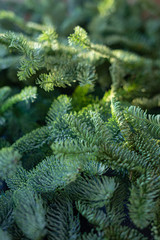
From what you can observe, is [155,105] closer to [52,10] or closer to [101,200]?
[101,200]

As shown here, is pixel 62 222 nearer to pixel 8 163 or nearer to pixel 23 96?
pixel 8 163

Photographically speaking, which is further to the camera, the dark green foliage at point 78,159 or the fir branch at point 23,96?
the fir branch at point 23,96

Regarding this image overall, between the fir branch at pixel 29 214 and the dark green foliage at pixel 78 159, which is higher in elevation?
the dark green foliage at pixel 78 159

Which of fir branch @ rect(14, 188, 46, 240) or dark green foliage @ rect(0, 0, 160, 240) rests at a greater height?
dark green foliage @ rect(0, 0, 160, 240)

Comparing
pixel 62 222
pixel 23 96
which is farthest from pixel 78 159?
pixel 23 96

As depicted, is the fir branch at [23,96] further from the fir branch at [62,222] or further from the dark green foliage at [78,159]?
the fir branch at [62,222]

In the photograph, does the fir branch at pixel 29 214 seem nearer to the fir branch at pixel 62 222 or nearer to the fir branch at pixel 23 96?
the fir branch at pixel 62 222

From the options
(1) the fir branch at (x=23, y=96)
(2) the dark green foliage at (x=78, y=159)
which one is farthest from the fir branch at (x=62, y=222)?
(1) the fir branch at (x=23, y=96)

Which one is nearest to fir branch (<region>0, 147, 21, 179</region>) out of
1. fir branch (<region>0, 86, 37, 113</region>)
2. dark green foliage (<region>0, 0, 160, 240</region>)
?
dark green foliage (<region>0, 0, 160, 240</region>)

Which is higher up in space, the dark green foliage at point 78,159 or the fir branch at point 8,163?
the dark green foliage at point 78,159

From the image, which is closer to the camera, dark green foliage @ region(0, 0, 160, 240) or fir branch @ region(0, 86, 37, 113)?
dark green foliage @ region(0, 0, 160, 240)

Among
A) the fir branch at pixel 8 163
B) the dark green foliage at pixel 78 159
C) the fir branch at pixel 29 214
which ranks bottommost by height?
the fir branch at pixel 29 214

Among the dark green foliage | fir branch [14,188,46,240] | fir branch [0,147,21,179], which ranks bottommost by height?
fir branch [14,188,46,240]

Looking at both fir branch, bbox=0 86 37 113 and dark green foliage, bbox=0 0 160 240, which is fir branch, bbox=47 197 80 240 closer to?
dark green foliage, bbox=0 0 160 240
